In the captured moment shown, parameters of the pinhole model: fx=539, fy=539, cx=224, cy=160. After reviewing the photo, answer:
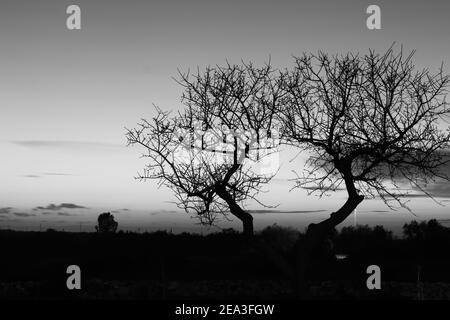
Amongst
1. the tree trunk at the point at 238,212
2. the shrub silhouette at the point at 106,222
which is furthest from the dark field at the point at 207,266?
the shrub silhouette at the point at 106,222

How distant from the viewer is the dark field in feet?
78.9

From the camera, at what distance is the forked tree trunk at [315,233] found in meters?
15.4

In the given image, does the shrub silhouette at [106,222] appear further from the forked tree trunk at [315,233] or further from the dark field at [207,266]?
the forked tree trunk at [315,233]

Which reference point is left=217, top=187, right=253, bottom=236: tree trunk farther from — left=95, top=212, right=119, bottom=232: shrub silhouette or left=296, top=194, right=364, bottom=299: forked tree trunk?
left=95, top=212, right=119, bottom=232: shrub silhouette

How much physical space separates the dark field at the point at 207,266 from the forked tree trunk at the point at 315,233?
387 millimetres

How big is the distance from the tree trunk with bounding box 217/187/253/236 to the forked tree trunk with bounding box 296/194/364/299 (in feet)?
5.14

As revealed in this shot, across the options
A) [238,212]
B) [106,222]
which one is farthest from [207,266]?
[106,222]

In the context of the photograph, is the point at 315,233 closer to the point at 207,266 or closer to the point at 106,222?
the point at 207,266

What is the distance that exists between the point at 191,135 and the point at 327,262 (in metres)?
22.3

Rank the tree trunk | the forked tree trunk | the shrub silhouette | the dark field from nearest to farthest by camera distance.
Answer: the forked tree trunk < the tree trunk < the dark field < the shrub silhouette

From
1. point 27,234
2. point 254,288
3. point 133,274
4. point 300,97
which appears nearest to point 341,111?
point 300,97

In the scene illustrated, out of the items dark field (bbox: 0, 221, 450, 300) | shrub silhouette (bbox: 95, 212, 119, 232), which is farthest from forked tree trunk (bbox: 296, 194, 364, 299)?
shrub silhouette (bbox: 95, 212, 119, 232)
